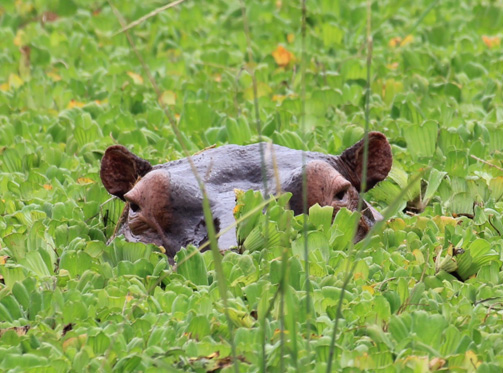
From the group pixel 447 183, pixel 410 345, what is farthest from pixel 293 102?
pixel 410 345

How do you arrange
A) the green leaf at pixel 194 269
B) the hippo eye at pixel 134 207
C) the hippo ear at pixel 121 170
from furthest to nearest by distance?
the hippo ear at pixel 121 170, the hippo eye at pixel 134 207, the green leaf at pixel 194 269

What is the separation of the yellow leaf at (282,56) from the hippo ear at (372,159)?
9.73 ft

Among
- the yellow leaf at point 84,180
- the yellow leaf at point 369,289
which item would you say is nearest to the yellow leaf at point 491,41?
the yellow leaf at point 84,180

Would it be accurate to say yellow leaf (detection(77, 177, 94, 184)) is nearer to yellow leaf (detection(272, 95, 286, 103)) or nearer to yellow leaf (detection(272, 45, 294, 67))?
yellow leaf (detection(272, 95, 286, 103))

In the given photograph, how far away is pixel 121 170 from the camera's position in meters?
4.26

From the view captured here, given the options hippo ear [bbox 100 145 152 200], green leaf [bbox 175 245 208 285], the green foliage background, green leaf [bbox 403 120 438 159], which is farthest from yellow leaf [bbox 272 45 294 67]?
green leaf [bbox 175 245 208 285]

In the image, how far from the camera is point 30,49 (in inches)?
294

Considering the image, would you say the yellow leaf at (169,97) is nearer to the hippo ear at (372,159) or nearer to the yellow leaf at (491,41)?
the hippo ear at (372,159)

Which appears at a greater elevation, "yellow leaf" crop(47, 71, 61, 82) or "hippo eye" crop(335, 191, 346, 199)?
"hippo eye" crop(335, 191, 346, 199)

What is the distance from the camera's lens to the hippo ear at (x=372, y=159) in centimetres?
424

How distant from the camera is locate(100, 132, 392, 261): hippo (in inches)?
153

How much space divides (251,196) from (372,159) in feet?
2.50

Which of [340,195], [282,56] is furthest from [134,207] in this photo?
[282,56]

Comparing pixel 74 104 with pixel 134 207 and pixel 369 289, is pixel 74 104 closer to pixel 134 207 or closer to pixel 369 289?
pixel 134 207
